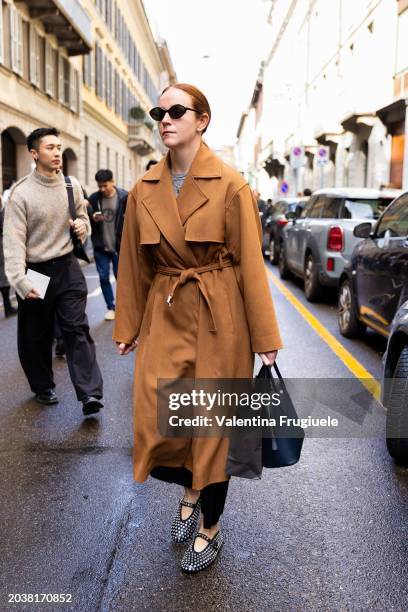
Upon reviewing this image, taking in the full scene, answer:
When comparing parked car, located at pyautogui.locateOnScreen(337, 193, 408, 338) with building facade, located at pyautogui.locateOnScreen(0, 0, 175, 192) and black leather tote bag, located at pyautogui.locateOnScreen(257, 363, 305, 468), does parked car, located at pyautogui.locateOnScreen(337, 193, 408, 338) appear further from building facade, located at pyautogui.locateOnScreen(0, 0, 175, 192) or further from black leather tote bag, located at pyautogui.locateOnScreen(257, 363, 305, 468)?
building facade, located at pyautogui.locateOnScreen(0, 0, 175, 192)

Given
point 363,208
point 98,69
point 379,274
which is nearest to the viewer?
point 379,274

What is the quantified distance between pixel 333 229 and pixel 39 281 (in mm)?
5802

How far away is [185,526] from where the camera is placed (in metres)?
3.14

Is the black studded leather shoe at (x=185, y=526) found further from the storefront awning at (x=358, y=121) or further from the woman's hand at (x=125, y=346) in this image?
the storefront awning at (x=358, y=121)

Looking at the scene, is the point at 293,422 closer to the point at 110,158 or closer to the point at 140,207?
the point at 140,207

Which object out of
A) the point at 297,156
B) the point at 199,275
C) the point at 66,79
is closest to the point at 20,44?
the point at 66,79

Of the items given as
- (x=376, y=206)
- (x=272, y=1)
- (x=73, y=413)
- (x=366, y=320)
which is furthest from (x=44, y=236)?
(x=272, y=1)

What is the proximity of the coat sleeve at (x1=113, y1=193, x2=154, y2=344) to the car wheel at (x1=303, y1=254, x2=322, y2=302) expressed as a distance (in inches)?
303

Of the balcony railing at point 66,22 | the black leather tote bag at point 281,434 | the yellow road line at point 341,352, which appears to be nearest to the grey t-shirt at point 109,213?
the yellow road line at point 341,352

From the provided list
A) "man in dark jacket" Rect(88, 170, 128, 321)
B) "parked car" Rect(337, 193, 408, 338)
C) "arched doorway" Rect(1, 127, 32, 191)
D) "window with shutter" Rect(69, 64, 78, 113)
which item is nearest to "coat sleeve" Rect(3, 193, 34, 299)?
"parked car" Rect(337, 193, 408, 338)

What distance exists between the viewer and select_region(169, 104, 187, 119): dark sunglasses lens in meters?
2.72

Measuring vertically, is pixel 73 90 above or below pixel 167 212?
above

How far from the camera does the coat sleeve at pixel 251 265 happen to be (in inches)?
107

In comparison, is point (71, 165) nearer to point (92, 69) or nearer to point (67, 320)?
point (92, 69)
